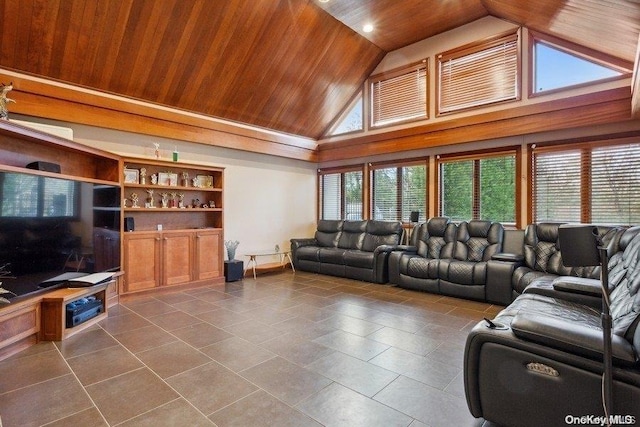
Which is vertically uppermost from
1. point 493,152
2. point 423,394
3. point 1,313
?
point 493,152

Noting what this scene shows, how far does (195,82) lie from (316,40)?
202cm

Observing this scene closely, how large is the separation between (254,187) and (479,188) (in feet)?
13.3

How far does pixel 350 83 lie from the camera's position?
262 inches

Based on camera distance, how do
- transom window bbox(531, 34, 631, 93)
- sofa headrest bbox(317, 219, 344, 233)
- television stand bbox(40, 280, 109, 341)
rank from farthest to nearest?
sofa headrest bbox(317, 219, 344, 233)
transom window bbox(531, 34, 631, 93)
television stand bbox(40, 280, 109, 341)

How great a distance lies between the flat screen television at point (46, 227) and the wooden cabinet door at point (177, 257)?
2.55 ft

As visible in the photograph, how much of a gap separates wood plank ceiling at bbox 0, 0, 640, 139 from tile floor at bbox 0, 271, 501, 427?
308cm

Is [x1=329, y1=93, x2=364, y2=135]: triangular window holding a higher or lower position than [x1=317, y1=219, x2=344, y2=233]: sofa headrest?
higher

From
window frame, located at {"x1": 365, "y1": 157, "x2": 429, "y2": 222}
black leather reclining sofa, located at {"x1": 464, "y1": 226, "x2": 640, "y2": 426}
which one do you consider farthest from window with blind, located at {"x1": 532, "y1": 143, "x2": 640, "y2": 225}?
black leather reclining sofa, located at {"x1": 464, "y1": 226, "x2": 640, "y2": 426}

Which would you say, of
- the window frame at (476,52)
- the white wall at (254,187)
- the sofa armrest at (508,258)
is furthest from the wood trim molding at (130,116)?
the sofa armrest at (508,258)

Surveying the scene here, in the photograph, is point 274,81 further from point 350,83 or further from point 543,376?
point 543,376

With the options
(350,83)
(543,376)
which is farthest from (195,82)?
(543,376)

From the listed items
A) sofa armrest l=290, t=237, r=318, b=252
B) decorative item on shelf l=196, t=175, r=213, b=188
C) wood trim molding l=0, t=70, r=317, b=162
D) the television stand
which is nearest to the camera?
the television stand

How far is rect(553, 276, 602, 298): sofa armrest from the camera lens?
100 inches

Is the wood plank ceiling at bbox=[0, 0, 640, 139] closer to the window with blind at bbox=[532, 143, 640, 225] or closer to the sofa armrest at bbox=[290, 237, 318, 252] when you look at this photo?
the window with blind at bbox=[532, 143, 640, 225]
